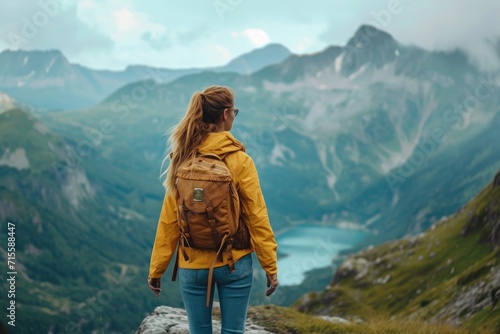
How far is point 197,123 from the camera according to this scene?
845 centimetres

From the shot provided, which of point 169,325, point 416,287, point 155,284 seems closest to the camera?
point 155,284

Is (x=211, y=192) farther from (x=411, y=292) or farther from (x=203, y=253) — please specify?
(x=411, y=292)

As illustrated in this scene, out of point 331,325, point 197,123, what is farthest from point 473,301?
point 197,123

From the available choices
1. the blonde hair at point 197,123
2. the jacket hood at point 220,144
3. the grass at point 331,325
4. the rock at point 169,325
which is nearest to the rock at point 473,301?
the grass at point 331,325

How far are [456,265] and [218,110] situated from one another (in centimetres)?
7829

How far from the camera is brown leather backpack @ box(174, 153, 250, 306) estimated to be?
7.91 metres

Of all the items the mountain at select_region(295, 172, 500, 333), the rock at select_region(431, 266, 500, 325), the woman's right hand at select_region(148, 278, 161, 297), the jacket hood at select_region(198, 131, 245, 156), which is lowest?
the mountain at select_region(295, 172, 500, 333)

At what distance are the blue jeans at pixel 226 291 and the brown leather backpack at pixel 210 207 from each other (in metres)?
0.17

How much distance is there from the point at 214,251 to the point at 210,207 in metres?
0.73

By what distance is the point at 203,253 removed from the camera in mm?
8164

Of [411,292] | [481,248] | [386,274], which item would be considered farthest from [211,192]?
[386,274]

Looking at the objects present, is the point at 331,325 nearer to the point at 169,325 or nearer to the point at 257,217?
the point at 169,325

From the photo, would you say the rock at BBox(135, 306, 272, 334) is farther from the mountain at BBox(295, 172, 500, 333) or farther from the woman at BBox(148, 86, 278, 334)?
the mountain at BBox(295, 172, 500, 333)

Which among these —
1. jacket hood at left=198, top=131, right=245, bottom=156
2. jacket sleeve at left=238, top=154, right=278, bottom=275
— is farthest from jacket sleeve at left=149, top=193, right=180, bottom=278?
jacket sleeve at left=238, top=154, right=278, bottom=275
